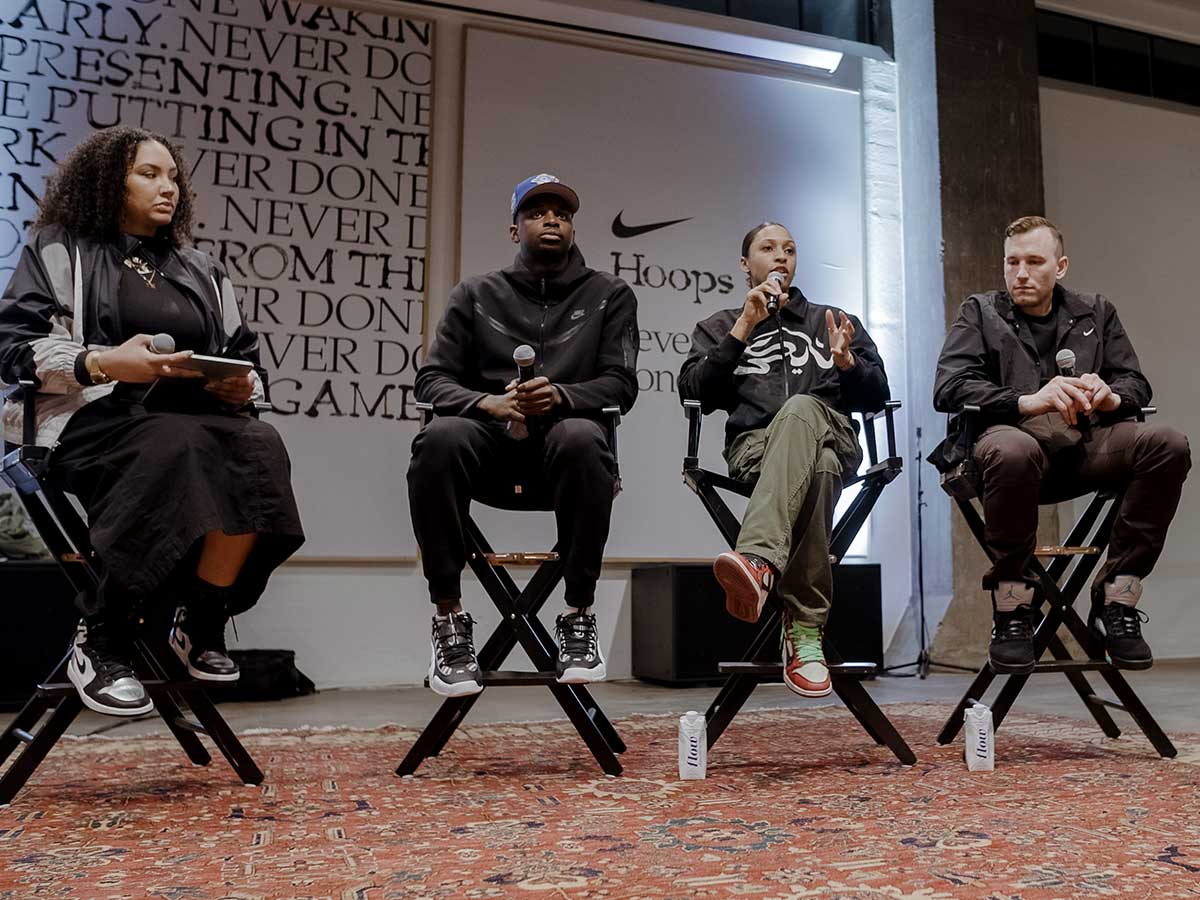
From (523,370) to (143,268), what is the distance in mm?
893

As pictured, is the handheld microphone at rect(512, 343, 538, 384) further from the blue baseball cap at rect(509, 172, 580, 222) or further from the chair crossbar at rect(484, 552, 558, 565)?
the blue baseball cap at rect(509, 172, 580, 222)

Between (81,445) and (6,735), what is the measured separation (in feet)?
1.99

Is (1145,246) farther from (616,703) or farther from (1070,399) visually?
(616,703)

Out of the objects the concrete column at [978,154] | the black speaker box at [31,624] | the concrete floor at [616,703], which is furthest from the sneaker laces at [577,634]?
the concrete column at [978,154]

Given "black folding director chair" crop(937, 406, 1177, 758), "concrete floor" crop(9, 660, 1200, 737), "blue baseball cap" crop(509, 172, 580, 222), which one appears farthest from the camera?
"concrete floor" crop(9, 660, 1200, 737)

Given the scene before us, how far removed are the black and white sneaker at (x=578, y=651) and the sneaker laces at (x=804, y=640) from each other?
419mm

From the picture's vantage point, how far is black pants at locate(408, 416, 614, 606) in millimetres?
2145

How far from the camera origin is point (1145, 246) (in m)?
5.87

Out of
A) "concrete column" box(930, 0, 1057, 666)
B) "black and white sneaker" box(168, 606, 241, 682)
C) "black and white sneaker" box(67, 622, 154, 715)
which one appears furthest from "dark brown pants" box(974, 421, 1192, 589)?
"concrete column" box(930, 0, 1057, 666)

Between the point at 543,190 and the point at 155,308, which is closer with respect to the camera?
the point at 155,308

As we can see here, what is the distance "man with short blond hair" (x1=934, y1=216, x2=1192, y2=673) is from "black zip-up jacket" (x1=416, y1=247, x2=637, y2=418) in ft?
2.77

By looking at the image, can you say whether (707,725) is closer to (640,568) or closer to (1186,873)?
(1186,873)

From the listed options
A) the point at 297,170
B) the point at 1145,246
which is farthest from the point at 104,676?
the point at 1145,246

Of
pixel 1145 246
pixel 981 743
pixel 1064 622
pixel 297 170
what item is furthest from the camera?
pixel 1145 246
